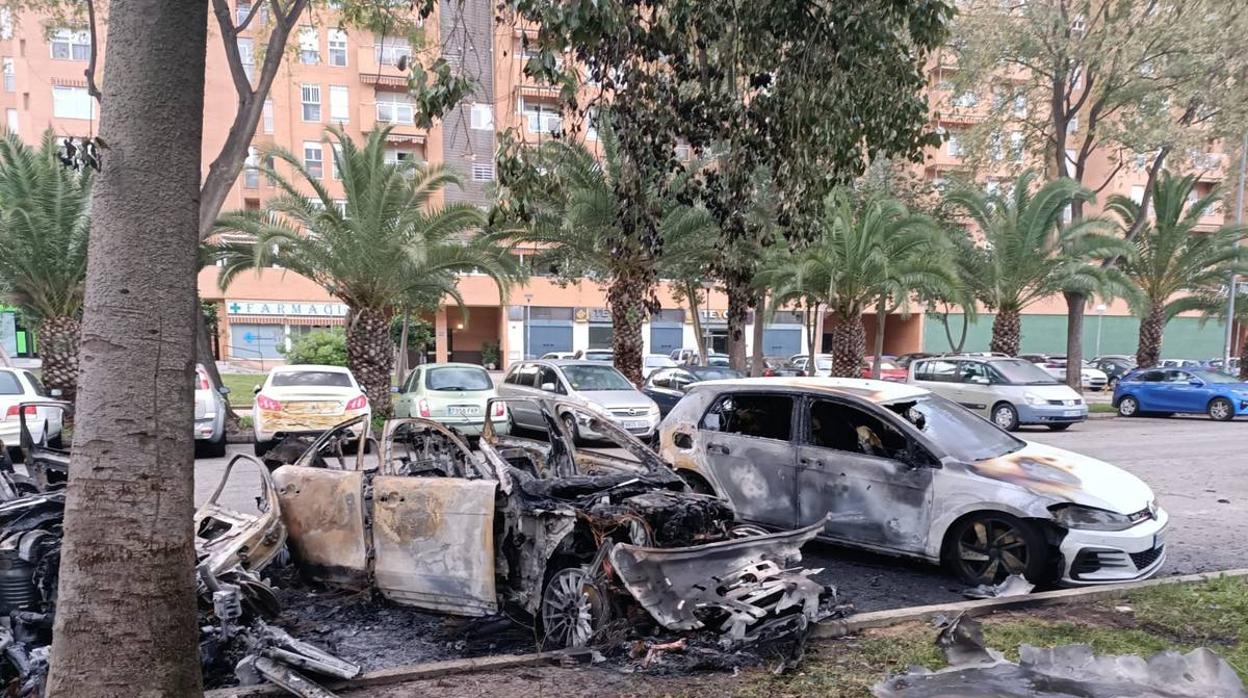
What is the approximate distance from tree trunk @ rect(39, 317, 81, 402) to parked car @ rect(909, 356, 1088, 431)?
17.9m

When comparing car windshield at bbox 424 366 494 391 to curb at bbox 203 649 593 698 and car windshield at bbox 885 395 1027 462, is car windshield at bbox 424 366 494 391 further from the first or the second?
curb at bbox 203 649 593 698

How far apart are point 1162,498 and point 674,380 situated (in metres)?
10.4

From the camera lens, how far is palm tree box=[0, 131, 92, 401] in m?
14.8

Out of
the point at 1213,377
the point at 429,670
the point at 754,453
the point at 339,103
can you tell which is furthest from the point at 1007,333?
the point at 339,103

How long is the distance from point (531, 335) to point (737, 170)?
3711cm

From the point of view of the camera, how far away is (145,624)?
10.6 ft

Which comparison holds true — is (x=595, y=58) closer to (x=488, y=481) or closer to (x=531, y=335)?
(x=488, y=481)

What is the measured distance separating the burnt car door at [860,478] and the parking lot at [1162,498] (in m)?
0.40

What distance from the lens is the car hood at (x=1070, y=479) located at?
18.6 ft

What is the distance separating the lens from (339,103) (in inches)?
1588

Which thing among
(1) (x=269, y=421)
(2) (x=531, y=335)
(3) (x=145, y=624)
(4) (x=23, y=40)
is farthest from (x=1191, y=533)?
(4) (x=23, y=40)

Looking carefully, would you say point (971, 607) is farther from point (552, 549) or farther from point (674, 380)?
point (674, 380)

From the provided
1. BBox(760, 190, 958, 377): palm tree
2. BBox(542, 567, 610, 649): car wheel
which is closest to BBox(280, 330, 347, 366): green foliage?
BBox(760, 190, 958, 377): palm tree

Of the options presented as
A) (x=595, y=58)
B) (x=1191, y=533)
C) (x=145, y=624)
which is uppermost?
(x=595, y=58)
